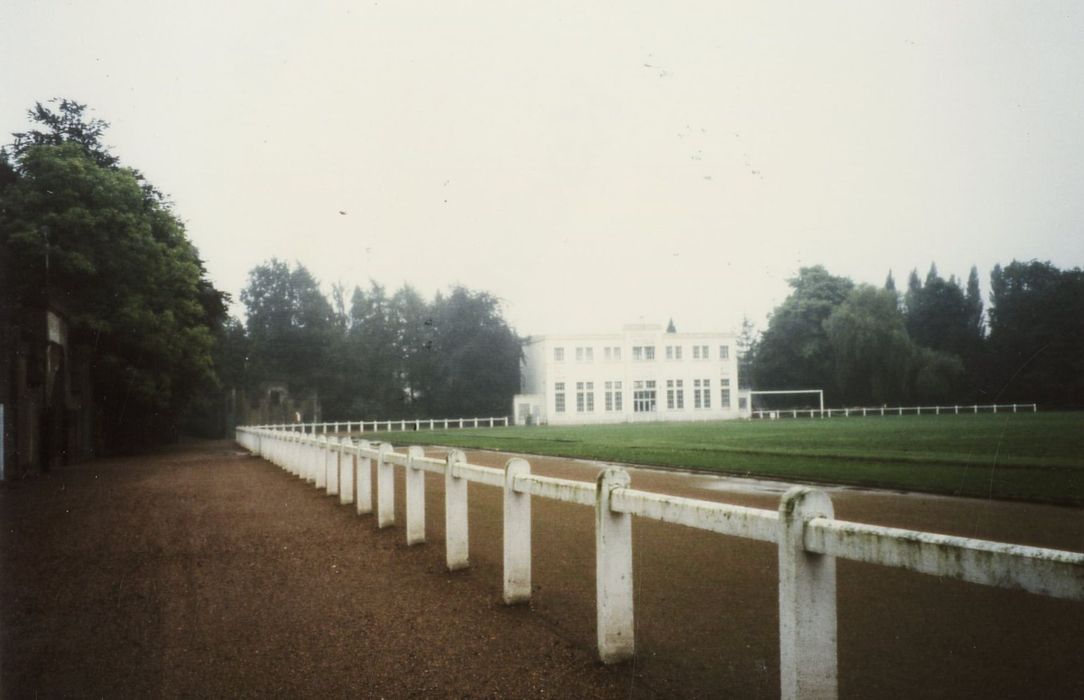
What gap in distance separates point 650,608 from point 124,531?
23.0ft

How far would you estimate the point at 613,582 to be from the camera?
4141 mm

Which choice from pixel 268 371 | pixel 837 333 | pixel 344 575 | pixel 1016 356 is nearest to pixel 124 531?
pixel 344 575

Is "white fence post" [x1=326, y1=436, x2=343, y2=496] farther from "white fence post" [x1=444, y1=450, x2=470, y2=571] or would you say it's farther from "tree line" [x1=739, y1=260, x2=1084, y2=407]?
"tree line" [x1=739, y1=260, x2=1084, y2=407]

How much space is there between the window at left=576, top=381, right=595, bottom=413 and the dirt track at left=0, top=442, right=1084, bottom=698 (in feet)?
193

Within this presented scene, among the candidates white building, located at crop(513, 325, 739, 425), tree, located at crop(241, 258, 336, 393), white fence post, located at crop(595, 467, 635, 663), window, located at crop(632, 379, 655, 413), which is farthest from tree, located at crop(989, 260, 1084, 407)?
tree, located at crop(241, 258, 336, 393)

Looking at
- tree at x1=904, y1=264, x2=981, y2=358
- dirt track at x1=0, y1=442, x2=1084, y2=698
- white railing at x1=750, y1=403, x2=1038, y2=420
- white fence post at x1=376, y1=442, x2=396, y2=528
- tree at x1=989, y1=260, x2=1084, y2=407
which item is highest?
tree at x1=904, y1=264, x2=981, y2=358

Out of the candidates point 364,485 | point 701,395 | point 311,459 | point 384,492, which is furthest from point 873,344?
point 384,492

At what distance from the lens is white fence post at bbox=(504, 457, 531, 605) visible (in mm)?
5383

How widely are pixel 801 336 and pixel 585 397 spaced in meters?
22.2

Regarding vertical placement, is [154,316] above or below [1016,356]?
above

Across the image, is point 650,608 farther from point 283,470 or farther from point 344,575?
point 283,470

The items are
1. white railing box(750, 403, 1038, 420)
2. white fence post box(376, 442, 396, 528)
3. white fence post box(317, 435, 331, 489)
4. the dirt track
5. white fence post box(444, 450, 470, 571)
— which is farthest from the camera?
white railing box(750, 403, 1038, 420)

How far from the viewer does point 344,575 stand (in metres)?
6.56

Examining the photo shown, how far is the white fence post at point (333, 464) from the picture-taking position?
41.0 feet
